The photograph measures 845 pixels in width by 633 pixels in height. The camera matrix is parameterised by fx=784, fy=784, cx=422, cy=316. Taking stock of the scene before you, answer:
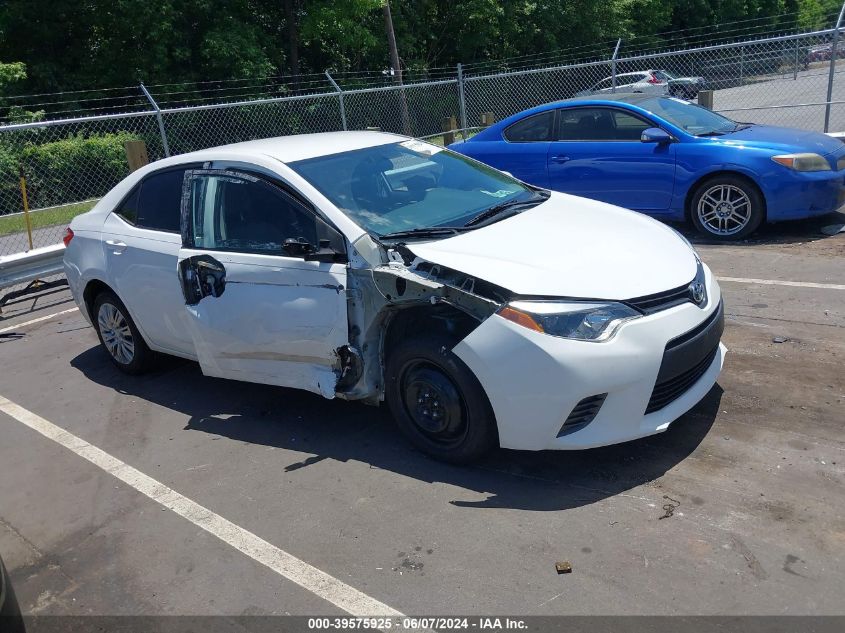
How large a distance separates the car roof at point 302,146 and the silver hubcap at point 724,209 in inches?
155

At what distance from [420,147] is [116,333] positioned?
280 cm

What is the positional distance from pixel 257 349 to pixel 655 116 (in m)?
5.47

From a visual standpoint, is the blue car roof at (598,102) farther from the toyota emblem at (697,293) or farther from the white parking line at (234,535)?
the white parking line at (234,535)

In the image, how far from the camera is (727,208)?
8.03 m

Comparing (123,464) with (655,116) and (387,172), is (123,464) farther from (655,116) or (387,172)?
(655,116)

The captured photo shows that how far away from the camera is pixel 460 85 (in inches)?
558

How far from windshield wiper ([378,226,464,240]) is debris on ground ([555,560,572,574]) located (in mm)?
1916

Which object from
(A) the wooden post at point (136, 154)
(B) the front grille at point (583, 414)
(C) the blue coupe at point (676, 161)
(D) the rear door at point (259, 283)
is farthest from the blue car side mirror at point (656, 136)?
(A) the wooden post at point (136, 154)

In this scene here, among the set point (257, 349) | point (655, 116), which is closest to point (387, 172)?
point (257, 349)

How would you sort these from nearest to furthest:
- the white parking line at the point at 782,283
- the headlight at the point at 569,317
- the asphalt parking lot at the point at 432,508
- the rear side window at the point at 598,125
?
the asphalt parking lot at the point at 432,508 < the headlight at the point at 569,317 < the white parking line at the point at 782,283 < the rear side window at the point at 598,125

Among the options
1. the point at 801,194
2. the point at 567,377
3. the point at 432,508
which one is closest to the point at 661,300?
the point at 567,377

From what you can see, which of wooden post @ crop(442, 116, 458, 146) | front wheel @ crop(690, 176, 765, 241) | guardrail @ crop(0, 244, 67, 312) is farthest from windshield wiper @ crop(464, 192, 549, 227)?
wooden post @ crop(442, 116, 458, 146)

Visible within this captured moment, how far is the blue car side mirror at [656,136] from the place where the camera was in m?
8.09

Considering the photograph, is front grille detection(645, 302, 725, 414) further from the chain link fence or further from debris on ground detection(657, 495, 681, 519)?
the chain link fence
